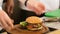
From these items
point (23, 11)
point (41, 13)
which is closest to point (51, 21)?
point (41, 13)

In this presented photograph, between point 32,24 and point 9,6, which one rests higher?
point 9,6

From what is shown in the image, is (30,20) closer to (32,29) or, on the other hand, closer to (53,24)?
(32,29)

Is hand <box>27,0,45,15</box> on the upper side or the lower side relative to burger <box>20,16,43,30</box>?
upper

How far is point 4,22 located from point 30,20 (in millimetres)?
139

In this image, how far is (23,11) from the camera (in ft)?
3.84

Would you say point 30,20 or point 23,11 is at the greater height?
point 23,11

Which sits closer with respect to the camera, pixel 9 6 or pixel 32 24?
pixel 32 24

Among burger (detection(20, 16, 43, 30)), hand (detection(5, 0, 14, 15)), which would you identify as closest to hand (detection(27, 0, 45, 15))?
hand (detection(5, 0, 14, 15))

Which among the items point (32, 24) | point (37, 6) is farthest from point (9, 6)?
point (32, 24)

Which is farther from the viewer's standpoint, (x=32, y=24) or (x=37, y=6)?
(x=37, y=6)

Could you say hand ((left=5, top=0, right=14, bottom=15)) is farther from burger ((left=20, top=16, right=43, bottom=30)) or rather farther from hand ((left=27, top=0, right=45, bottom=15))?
burger ((left=20, top=16, right=43, bottom=30))

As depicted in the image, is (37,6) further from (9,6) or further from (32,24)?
(32,24)

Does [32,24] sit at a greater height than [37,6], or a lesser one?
lesser

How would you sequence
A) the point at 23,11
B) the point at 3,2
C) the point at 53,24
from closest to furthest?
the point at 53,24
the point at 3,2
the point at 23,11
